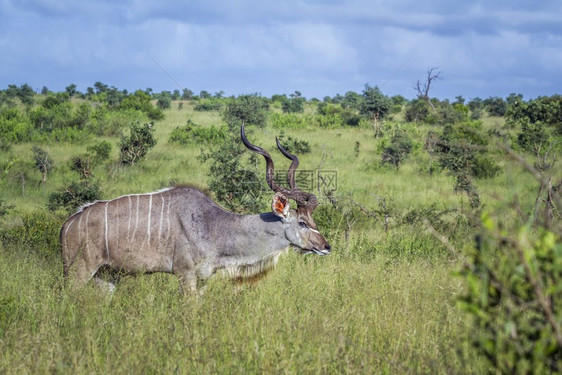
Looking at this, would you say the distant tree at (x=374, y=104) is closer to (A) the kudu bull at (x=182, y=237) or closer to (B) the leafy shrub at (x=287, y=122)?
(B) the leafy shrub at (x=287, y=122)

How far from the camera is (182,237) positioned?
221 inches

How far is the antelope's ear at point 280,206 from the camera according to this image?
5605 mm

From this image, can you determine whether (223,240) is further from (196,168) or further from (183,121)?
(183,121)

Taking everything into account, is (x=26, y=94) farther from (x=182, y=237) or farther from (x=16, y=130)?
(x=182, y=237)

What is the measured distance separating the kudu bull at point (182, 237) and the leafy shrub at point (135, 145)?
42.6 feet

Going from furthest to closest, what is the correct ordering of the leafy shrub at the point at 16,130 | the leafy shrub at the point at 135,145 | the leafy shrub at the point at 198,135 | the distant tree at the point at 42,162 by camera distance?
the leafy shrub at the point at 198,135 < the leafy shrub at the point at 16,130 < the leafy shrub at the point at 135,145 < the distant tree at the point at 42,162

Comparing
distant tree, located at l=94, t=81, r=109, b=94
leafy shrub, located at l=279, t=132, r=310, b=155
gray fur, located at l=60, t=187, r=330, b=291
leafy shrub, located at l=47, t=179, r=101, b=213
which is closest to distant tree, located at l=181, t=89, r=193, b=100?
distant tree, located at l=94, t=81, r=109, b=94

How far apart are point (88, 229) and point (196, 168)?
1263cm

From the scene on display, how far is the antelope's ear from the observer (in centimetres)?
561

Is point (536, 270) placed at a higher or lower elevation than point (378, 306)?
higher

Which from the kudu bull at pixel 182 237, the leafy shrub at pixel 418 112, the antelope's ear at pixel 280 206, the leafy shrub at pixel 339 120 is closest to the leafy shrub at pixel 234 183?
the kudu bull at pixel 182 237

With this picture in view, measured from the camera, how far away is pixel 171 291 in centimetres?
550

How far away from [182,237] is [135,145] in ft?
44.6

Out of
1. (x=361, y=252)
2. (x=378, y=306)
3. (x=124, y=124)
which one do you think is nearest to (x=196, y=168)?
(x=124, y=124)
